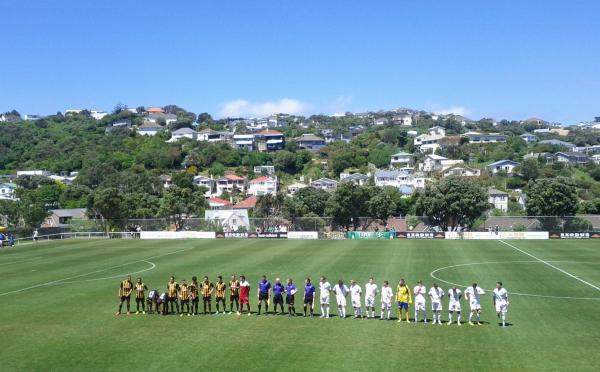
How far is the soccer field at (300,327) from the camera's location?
1967cm

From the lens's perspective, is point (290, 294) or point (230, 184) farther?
point (230, 184)

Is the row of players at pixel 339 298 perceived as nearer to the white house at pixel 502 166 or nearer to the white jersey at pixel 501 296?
the white jersey at pixel 501 296

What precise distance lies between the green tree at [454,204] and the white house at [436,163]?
90035 mm

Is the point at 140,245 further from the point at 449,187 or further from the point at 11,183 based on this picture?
the point at 11,183

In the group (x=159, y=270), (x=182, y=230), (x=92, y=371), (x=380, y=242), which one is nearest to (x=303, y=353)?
(x=92, y=371)

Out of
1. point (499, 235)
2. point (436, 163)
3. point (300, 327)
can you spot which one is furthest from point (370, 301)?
point (436, 163)

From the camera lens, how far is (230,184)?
529ft

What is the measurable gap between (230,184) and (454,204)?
91918 millimetres

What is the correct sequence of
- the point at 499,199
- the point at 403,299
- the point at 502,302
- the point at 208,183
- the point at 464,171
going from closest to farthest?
the point at 502,302 → the point at 403,299 → the point at 499,199 → the point at 464,171 → the point at 208,183

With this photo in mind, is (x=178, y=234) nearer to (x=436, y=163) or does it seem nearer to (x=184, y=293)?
(x=184, y=293)

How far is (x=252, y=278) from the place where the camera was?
1516 inches

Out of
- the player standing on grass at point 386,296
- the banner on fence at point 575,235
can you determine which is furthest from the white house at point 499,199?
the player standing on grass at point 386,296

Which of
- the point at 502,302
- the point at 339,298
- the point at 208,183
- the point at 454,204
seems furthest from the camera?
the point at 208,183

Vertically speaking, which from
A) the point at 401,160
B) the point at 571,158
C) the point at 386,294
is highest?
the point at 401,160
